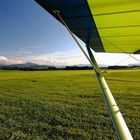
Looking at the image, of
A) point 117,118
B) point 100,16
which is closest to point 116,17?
point 100,16

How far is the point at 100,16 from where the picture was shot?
2.46 meters

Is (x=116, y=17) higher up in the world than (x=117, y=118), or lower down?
higher up

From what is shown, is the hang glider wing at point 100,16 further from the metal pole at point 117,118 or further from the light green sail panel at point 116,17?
the metal pole at point 117,118

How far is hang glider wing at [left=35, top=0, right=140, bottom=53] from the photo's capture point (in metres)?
2.07

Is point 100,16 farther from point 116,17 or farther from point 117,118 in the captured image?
point 117,118

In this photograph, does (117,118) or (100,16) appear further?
(100,16)

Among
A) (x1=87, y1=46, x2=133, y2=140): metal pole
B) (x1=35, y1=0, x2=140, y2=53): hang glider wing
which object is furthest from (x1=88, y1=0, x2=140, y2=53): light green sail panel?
(x1=87, y1=46, x2=133, y2=140): metal pole

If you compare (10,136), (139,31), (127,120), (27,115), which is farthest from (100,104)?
(139,31)

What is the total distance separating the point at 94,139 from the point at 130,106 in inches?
215

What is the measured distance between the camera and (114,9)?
7.35 ft

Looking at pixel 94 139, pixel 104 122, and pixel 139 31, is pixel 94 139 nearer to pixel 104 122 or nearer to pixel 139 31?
pixel 104 122

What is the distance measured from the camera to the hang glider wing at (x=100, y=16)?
81.4 inches

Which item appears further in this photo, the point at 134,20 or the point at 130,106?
Result: the point at 130,106

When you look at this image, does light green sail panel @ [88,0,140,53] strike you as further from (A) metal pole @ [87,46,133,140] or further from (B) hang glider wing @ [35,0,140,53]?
(A) metal pole @ [87,46,133,140]
